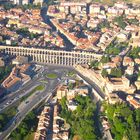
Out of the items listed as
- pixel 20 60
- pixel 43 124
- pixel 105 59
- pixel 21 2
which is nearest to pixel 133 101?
pixel 43 124

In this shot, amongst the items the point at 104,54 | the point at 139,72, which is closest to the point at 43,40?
the point at 104,54

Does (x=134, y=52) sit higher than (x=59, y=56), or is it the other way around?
(x=134, y=52)

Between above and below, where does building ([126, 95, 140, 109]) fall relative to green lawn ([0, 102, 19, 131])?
above

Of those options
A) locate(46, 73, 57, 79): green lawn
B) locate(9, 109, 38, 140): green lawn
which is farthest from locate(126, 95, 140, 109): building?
locate(46, 73, 57, 79): green lawn

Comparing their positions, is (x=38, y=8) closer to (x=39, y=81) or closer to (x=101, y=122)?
(x=39, y=81)

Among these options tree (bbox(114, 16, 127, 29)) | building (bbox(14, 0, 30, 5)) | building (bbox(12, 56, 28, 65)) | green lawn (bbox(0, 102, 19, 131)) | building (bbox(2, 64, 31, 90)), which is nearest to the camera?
green lawn (bbox(0, 102, 19, 131))

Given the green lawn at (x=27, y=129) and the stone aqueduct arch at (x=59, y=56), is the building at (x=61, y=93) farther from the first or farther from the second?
the stone aqueduct arch at (x=59, y=56)

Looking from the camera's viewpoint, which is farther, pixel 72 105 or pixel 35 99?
pixel 35 99

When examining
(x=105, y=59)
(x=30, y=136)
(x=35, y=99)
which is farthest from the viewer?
(x=105, y=59)

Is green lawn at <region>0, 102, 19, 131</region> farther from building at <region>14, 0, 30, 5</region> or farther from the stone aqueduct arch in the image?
building at <region>14, 0, 30, 5</region>

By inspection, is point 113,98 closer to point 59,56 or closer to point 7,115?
point 7,115

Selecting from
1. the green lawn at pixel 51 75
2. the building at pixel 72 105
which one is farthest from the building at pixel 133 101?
the green lawn at pixel 51 75
